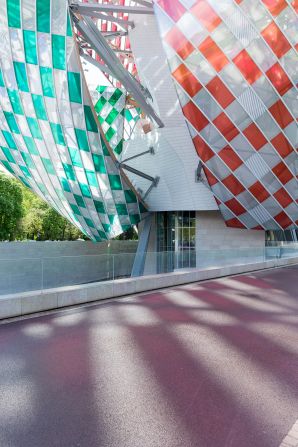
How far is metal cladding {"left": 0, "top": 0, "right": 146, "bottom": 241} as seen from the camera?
55.4 feet

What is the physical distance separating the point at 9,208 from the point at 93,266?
27487 millimetres

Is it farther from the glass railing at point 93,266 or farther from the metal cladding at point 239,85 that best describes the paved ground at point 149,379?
the metal cladding at point 239,85

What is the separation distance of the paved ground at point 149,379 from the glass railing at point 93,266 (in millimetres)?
1423

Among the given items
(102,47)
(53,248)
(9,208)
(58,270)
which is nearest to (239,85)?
(102,47)

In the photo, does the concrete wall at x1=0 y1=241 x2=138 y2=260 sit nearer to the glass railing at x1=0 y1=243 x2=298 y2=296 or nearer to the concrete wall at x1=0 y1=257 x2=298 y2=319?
the glass railing at x1=0 y1=243 x2=298 y2=296

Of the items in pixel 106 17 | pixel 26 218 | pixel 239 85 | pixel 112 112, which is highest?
pixel 106 17

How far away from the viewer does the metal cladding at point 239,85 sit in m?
17.8

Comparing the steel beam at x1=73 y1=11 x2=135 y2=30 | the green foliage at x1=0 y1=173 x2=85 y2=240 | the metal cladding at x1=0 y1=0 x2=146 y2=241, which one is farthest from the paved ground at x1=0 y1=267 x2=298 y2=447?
the green foliage at x1=0 y1=173 x2=85 y2=240

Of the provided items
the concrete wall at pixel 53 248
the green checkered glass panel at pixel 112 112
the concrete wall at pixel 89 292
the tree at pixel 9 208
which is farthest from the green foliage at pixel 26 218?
the concrete wall at pixel 89 292

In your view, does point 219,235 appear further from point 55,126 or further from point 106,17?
point 106,17

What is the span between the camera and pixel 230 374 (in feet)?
17.3

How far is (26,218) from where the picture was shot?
4538 centimetres

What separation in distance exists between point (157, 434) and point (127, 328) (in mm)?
4174

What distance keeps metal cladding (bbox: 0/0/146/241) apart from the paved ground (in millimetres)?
12524
